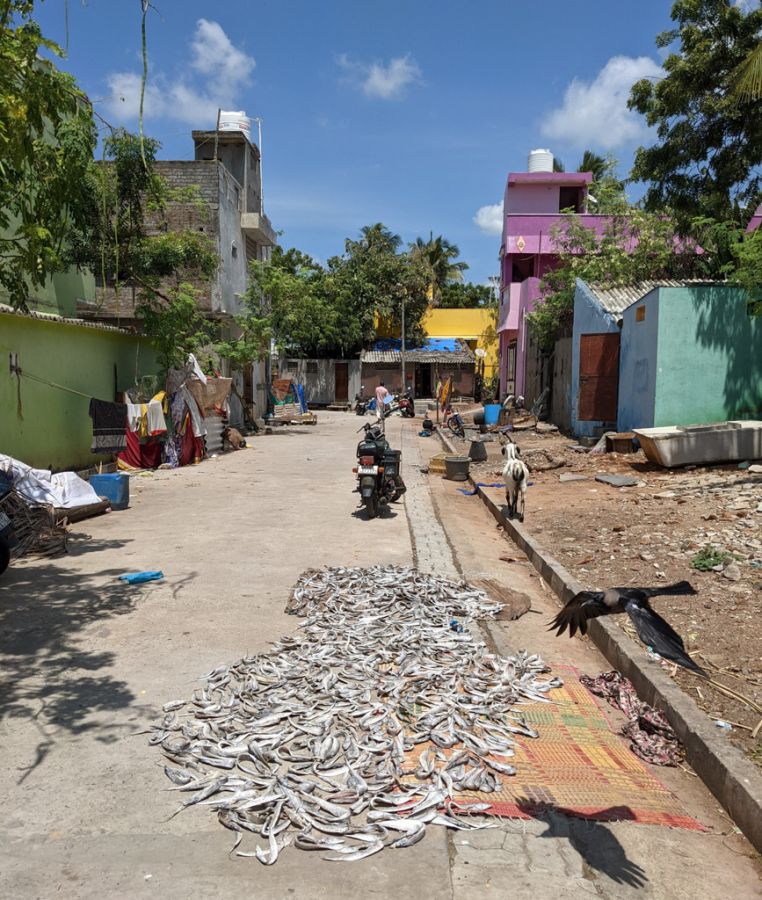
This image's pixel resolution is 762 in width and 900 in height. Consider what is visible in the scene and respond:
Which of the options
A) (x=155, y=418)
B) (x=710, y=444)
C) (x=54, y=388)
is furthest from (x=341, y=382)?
(x=710, y=444)

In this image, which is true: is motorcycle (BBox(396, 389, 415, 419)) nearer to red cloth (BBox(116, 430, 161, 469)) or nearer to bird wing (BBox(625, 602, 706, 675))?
red cloth (BBox(116, 430, 161, 469))

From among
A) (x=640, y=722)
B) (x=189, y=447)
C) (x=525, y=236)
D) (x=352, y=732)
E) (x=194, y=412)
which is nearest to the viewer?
(x=352, y=732)

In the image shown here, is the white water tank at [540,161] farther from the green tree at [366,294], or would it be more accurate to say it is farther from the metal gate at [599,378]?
the metal gate at [599,378]

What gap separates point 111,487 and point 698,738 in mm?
8465

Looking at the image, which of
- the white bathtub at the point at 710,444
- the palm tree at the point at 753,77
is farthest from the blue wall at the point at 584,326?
the palm tree at the point at 753,77

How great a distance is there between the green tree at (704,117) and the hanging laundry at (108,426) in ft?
45.9

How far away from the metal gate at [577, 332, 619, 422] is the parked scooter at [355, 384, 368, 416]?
680 inches

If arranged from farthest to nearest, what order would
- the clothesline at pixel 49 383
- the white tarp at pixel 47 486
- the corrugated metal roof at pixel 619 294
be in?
the corrugated metal roof at pixel 619 294 → the clothesline at pixel 49 383 → the white tarp at pixel 47 486

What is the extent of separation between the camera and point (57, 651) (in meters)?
4.76

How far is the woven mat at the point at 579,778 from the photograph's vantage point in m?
3.16

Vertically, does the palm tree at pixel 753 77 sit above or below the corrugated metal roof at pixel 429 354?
above

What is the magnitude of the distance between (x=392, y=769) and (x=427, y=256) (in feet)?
151

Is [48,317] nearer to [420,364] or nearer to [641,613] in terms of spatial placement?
[641,613]

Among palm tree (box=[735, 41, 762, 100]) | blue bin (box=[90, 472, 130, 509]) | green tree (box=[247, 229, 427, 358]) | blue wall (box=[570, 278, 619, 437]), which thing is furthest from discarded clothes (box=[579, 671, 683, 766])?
green tree (box=[247, 229, 427, 358])
